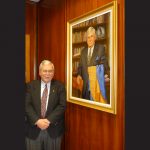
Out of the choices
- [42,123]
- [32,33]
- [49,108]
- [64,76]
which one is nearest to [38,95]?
[49,108]

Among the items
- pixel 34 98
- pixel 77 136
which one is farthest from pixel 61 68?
pixel 77 136

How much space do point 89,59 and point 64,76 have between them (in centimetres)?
76

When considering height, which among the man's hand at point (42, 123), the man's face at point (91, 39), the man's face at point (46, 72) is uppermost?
the man's face at point (91, 39)

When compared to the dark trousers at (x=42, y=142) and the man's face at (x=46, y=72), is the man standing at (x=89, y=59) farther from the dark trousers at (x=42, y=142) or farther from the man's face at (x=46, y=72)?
the dark trousers at (x=42, y=142)

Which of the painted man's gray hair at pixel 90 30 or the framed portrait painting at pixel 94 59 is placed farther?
the painted man's gray hair at pixel 90 30

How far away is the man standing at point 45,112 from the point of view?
7.89 feet

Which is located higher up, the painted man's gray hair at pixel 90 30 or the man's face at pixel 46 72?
the painted man's gray hair at pixel 90 30

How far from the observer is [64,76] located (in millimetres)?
3039

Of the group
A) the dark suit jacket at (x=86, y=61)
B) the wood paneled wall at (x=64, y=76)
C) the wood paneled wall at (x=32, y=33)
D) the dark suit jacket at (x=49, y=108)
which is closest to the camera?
the wood paneled wall at (x=64, y=76)

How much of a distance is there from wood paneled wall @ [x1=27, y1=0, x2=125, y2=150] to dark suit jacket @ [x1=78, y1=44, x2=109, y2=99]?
20 centimetres

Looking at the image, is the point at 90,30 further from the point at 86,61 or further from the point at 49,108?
the point at 49,108

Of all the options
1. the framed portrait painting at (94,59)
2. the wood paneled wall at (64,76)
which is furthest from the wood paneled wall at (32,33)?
the framed portrait painting at (94,59)

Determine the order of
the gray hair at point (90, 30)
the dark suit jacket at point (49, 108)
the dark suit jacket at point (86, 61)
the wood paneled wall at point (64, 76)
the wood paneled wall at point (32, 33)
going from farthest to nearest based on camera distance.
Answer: the wood paneled wall at point (32, 33)
the dark suit jacket at point (49, 108)
the gray hair at point (90, 30)
the dark suit jacket at point (86, 61)
the wood paneled wall at point (64, 76)

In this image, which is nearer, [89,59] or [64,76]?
[89,59]
